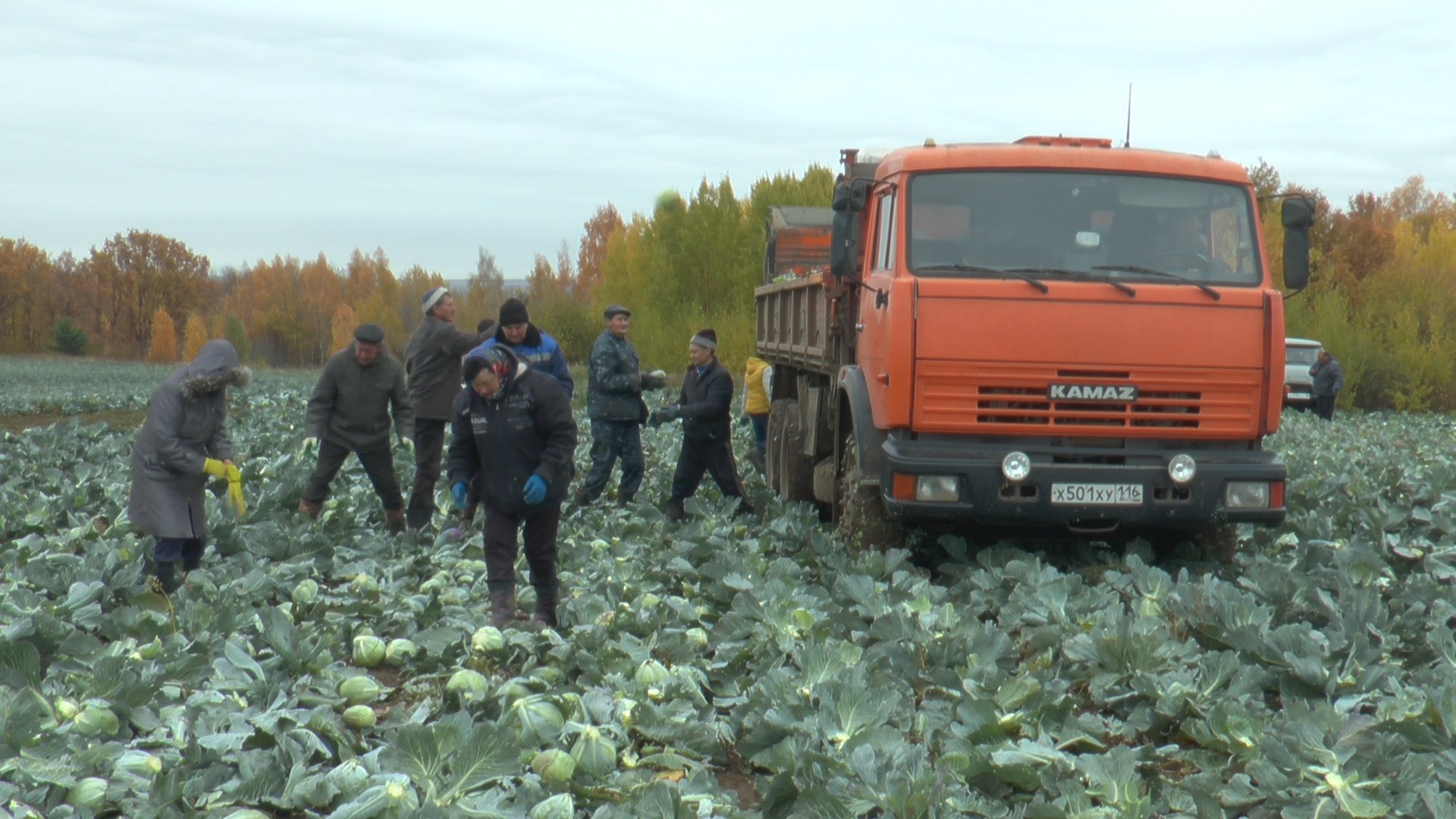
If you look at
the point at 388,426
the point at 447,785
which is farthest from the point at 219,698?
the point at 388,426

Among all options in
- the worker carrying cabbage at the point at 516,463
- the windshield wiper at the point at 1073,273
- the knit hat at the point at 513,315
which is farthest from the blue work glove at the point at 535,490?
the windshield wiper at the point at 1073,273

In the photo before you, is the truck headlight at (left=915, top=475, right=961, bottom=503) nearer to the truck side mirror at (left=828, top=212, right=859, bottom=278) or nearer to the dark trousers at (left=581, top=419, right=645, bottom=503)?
the truck side mirror at (left=828, top=212, right=859, bottom=278)

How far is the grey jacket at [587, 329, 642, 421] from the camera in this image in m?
11.2

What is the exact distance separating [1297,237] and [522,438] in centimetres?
468

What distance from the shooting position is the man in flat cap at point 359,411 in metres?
9.69

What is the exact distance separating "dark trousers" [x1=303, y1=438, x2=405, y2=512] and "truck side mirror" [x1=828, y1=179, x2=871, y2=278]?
154 inches

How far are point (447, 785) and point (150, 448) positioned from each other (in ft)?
12.5

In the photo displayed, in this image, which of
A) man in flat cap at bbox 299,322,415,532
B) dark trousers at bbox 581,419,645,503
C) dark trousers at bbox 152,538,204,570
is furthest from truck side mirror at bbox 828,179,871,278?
dark trousers at bbox 152,538,204,570

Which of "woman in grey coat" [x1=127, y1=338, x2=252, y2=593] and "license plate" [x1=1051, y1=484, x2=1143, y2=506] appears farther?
"license plate" [x1=1051, y1=484, x2=1143, y2=506]

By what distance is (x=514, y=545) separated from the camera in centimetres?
716

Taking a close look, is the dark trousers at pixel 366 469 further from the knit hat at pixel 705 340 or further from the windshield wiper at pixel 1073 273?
the windshield wiper at pixel 1073 273

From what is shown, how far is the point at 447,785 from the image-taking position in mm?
4270

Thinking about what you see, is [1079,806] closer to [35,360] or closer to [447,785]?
[447,785]

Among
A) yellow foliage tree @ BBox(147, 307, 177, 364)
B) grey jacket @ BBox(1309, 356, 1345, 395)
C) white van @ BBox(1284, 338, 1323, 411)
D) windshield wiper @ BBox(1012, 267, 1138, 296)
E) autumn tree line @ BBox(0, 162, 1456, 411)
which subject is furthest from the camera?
yellow foliage tree @ BBox(147, 307, 177, 364)
